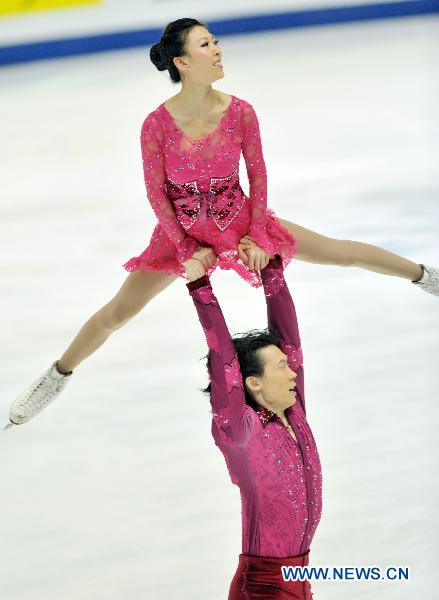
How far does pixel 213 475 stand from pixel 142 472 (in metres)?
0.22

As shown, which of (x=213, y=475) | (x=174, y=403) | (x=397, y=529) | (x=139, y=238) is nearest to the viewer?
(x=397, y=529)

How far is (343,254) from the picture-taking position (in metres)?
3.39

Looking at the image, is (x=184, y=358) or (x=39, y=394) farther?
(x=184, y=358)

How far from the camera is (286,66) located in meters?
8.52

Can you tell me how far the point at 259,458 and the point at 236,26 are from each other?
7172mm

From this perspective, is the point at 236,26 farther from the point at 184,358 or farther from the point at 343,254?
the point at 343,254

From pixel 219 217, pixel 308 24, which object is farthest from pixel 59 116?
pixel 219 217

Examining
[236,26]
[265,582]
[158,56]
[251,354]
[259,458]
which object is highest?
[236,26]

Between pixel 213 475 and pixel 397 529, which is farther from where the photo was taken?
pixel 213 475

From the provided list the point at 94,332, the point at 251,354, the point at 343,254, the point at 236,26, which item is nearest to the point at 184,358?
the point at 94,332

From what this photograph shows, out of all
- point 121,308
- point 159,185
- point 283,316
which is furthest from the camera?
point 121,308

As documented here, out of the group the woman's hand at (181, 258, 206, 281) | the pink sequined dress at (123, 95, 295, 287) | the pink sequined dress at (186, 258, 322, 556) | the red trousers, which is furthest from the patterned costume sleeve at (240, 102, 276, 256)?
the red trousers

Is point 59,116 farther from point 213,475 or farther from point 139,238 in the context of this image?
point 213,475

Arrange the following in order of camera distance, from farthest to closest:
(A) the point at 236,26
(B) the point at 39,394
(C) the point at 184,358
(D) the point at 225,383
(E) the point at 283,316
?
1. (A) the point at 236,26
2. (C) the point at 184,358
3. (B) the point at 39,394
4. (E) the point at 283,316
5. (D) the point at 225,383
